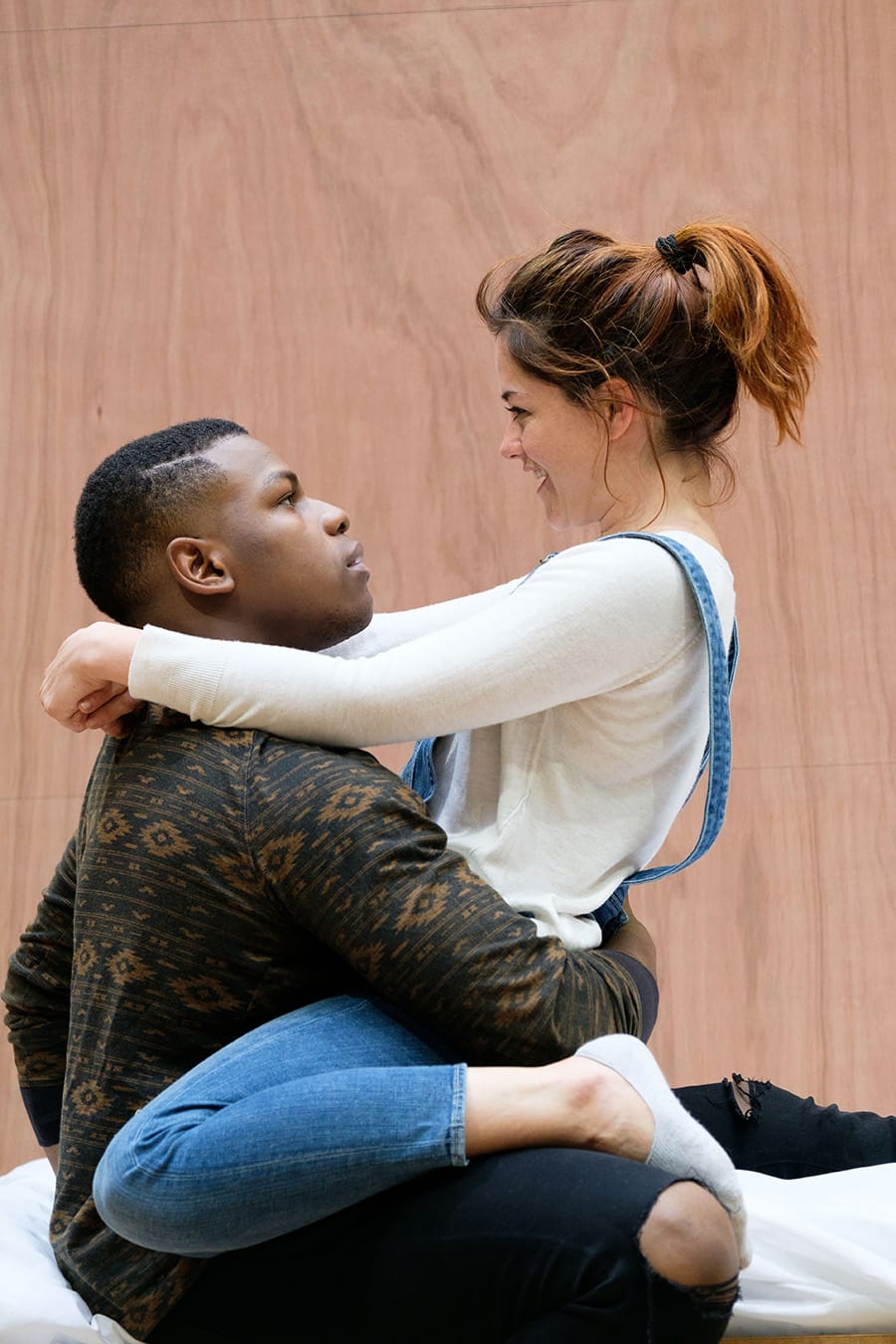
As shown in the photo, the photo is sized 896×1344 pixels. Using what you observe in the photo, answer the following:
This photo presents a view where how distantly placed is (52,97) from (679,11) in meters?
1.09

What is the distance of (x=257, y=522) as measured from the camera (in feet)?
4.05

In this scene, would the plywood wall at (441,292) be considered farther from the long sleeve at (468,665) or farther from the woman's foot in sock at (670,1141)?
the woman's foot in sock at (670,1141)

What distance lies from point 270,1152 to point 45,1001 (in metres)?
0.49

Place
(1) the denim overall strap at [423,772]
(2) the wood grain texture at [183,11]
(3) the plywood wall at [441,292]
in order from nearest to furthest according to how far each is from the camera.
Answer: (1) the denim overall strap at [423,772]
(3) the plywood wall at [441,292]
(2) the wood grain texture at [183,11]

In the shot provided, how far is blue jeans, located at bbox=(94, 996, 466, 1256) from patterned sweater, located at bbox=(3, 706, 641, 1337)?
0.08m

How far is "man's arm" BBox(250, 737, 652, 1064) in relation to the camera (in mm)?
1016

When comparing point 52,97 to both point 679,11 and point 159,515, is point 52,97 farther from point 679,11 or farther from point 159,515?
point 159,515

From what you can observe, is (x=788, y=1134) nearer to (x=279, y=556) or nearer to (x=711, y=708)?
(x=711, y=708)

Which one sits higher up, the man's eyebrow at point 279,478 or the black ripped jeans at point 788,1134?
the man's eyebrow at point 279,478

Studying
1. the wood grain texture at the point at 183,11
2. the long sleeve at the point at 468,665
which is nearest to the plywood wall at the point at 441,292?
the wood grain texture at the point at 183,11

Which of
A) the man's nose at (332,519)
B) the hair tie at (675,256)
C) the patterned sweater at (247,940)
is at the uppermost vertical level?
the hair tie at (675,256)

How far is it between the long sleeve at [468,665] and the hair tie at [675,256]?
0.32 metres

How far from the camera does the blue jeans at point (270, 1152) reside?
0.94 m

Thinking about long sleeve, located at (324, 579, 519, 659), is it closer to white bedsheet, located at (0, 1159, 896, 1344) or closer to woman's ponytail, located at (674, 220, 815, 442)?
woman's ponytail, located at (674, 220, 815, 442)
